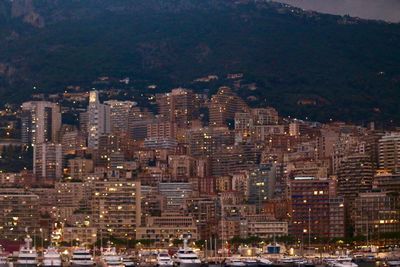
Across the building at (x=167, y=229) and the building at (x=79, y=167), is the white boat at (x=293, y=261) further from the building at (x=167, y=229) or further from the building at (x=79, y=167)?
the building at (x=79, y=167)

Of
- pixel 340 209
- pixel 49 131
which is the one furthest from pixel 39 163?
pixel 340 209

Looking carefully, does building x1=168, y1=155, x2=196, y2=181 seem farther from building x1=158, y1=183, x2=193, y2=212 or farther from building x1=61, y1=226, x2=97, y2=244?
building x1=61, y1=226, x2=97, y2=244

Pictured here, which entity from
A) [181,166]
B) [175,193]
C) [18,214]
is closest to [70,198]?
[175,193]

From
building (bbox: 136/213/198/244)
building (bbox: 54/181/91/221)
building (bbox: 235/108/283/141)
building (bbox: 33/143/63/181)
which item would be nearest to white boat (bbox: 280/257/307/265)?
building (bbox: 136/213/198/244)

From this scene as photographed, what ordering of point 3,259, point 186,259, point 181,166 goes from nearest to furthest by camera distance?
1. point 3,259
2. point 186,259
3. point 181,166

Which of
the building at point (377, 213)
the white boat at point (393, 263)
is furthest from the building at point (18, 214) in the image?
the white boat at point (393, 263)

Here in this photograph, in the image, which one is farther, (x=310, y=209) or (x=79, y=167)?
(x=79, y=167)

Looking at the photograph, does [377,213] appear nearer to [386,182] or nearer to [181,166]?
[386,182]
